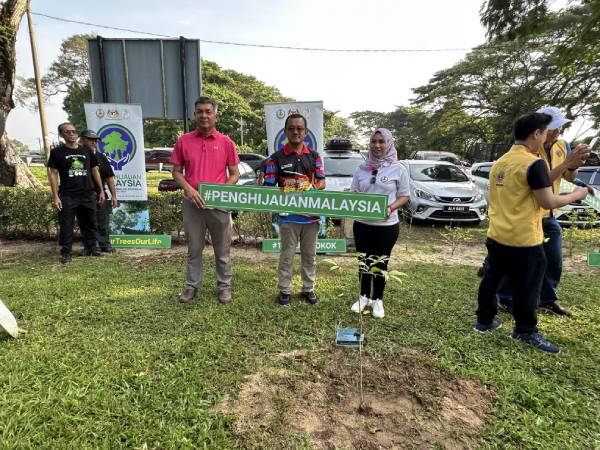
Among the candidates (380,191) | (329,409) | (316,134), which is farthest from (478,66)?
(329,409)

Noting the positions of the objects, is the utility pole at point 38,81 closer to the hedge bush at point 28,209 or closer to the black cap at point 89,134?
the hedge bush at point 28,209

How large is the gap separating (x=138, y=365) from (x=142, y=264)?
2722mm

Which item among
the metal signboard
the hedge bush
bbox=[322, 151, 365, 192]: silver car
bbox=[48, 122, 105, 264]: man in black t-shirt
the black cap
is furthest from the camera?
bbox=[322, 151, 365, 192]: silver car

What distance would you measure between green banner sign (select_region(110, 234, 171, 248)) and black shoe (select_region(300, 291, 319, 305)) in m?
2.55

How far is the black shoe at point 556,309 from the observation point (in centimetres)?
339

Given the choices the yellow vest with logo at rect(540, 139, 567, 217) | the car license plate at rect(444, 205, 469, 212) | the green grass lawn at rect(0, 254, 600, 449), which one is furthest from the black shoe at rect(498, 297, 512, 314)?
the car license plate at rect(444, 205, 469, 212)

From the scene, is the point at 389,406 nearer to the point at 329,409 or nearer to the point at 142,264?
the point at 329,409

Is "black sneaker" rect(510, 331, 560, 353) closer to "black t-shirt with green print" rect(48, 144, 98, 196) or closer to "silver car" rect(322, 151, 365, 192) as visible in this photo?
"silver car" rect(322, 151, 365, 192)

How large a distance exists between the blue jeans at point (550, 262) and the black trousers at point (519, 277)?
0.61 m

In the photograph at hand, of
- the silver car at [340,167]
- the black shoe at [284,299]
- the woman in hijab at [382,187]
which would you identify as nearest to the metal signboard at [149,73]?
the silver car at [340,167]

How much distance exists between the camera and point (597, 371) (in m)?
2.48

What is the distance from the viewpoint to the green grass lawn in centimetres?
191

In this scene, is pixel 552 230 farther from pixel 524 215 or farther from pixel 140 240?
pixel 140 240

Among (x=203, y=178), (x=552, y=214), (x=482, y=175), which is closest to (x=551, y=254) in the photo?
(x=552, y=214)
